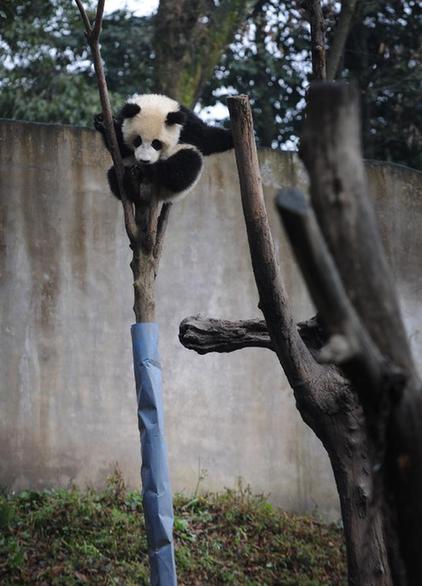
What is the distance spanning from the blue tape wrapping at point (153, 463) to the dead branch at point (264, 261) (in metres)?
0.83

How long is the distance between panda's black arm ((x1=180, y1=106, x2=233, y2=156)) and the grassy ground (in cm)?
239

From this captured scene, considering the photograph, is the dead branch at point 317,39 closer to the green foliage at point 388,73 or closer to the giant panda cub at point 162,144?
the giant panda cub at point 162,144

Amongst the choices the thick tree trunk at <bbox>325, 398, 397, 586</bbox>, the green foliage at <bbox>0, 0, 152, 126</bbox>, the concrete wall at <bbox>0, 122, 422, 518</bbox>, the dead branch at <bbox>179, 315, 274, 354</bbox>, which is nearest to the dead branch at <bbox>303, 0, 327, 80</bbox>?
the dead branch at <bbox>179, 315, 274, 354</bbox>

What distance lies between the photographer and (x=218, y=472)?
688 centimetres

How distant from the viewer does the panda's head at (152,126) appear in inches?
218

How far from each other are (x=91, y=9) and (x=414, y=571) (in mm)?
9582

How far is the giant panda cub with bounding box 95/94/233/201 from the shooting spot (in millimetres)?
5367

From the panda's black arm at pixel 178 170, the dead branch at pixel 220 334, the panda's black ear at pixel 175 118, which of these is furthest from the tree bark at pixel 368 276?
the panda's black ear at pixel 175 118

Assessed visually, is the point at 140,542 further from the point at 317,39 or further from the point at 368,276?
the point at 368,276

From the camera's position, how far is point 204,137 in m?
5.88

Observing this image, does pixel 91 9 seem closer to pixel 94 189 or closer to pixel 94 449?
pixel 94 189

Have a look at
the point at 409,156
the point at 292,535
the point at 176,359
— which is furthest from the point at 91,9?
the point at 292,535

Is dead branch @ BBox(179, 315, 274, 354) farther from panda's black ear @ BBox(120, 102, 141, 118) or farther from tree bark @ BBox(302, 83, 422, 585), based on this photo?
tree bark @ BBox(302, 83, 422, 585)

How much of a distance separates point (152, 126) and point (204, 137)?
43 centimetres
